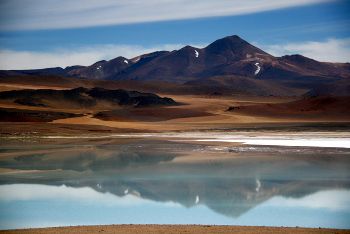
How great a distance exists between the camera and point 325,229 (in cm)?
1169

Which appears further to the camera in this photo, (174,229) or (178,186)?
(178,186)

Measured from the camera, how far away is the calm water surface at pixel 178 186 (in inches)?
543

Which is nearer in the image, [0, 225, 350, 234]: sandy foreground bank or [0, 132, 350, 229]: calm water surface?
[0, 225, 350, 234]: sandy foreground bank

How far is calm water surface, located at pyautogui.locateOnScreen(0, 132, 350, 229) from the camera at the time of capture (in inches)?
543

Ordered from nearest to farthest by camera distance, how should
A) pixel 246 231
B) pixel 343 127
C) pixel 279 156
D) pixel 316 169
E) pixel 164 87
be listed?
pixel 246 231 < pixel 316 169 < pixel 279 156 < pixel 343 127 < pixel 164 87

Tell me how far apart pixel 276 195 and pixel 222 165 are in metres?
7.00

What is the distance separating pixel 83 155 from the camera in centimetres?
2884

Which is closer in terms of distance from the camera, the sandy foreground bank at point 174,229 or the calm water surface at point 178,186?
the sandy foreground bank at point 174,229

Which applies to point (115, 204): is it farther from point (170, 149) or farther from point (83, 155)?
point (170, 149)

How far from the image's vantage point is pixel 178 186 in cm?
1825

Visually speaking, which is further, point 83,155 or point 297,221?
point 83,155

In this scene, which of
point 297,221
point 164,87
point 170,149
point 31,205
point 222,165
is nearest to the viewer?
point 297,221

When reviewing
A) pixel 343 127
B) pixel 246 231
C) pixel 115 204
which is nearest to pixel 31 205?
pixel 115 204

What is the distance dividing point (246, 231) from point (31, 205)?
642 cm
